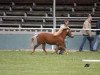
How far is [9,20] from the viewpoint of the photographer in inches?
1305

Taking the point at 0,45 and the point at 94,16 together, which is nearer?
the point at 0,45

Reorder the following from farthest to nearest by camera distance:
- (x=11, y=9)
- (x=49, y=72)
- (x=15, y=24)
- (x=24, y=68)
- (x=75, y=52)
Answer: (x=11, y=9) < (x=15, y=24) < (x=75, y=52) < (x=24, y=68) < (x=49, y=72)

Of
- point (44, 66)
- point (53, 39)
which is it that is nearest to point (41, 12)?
point (53, 39)

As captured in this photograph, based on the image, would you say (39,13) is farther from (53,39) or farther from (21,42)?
(53,39)

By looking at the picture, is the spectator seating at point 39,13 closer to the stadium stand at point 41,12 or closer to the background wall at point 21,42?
the stadium stand at point 41,12

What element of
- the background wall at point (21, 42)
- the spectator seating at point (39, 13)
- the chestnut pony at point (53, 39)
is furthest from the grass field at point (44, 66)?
the spectator seating at point (39, 13)

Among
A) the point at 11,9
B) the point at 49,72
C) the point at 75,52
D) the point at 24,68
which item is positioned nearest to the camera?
the point at 49,72

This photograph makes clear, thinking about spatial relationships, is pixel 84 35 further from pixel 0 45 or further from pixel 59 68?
pixel 59 68

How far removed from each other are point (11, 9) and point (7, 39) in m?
8.03

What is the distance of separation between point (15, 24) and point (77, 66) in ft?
47.3

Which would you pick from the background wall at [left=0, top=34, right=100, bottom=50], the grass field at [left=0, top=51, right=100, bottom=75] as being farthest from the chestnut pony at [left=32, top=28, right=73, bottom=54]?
the grass field at [left=0, top=51, right=100, bottom=75]

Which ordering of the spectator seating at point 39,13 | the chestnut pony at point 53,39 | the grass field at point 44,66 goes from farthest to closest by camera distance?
the spectator seating at point 39,13 → the chestnut pony at point 53,39 → the grass field at point 44,66

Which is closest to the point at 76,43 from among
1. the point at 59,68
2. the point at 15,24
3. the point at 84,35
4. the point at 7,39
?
the point at 84,35

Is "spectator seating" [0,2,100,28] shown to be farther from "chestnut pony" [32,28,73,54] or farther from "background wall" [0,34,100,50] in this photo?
"chestnut pony" [32,28,73,54]
